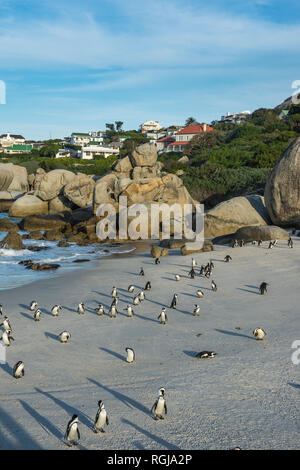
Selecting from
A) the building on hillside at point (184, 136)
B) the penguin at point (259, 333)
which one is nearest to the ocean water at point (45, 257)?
the penguin at point (259, 333)

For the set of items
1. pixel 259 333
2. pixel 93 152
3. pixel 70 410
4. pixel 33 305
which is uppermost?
pixel 93 152

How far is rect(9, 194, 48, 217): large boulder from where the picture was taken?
49531 millimetres

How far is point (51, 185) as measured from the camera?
51.9 metres

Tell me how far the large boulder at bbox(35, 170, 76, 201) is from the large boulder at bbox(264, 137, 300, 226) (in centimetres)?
2924

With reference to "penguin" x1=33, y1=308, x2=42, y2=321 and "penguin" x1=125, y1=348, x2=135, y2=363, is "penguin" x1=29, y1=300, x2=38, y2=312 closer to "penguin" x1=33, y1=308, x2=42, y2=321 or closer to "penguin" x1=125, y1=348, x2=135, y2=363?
"penguin" x1=33, y1=308, x2=42, y2=321

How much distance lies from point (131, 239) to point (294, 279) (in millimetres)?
19003

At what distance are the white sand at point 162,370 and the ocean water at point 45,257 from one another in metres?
3.37

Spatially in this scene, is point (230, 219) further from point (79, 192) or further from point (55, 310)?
point (79, 192)

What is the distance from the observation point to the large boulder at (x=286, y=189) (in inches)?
1147

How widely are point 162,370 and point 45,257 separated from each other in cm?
1921

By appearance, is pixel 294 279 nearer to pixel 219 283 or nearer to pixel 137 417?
pixel 219 283

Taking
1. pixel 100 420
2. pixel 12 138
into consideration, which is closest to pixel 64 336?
pixel 100 420
